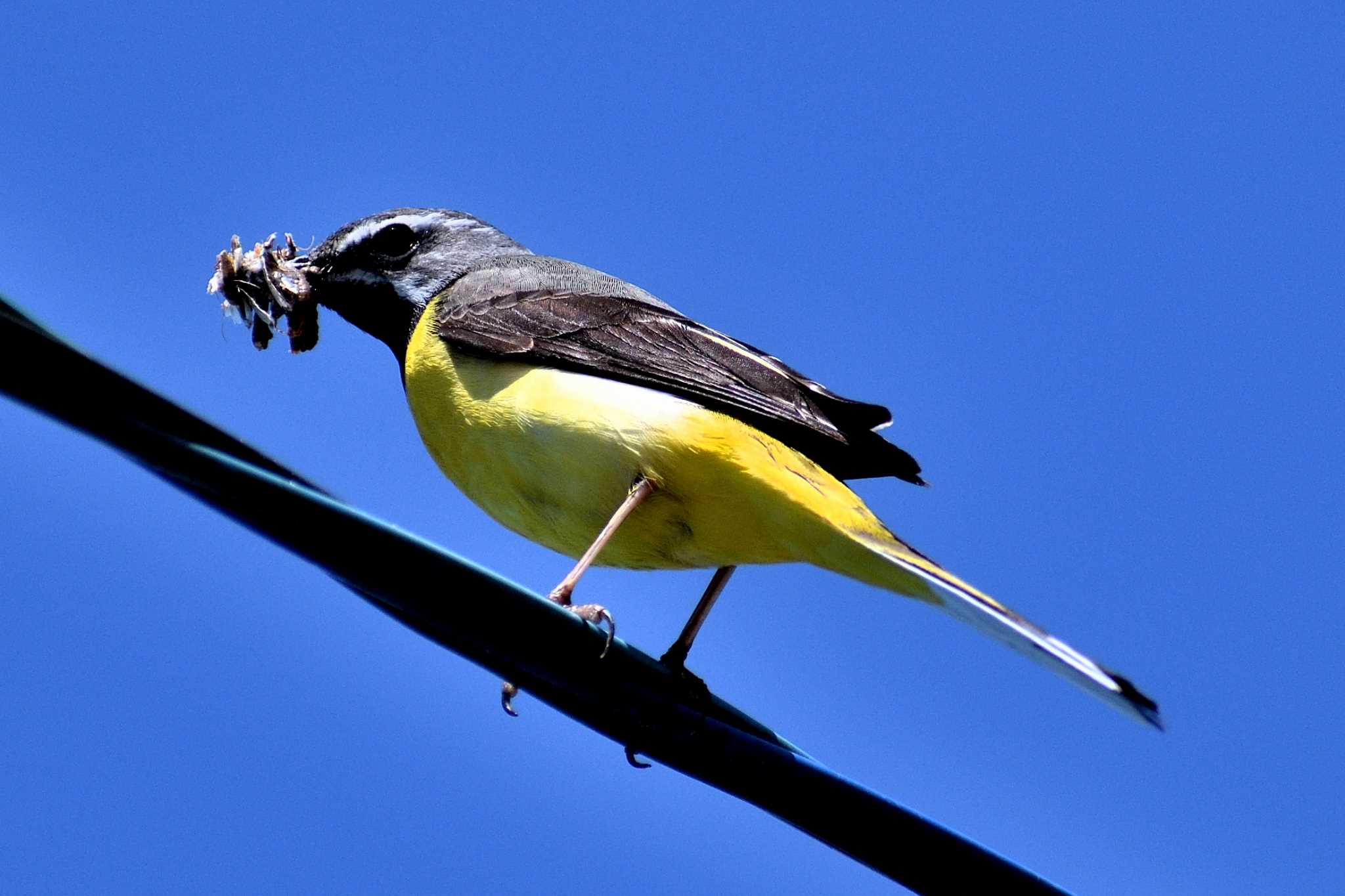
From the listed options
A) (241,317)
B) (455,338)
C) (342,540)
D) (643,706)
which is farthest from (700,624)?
(342,540)

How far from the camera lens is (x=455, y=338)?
6961mm

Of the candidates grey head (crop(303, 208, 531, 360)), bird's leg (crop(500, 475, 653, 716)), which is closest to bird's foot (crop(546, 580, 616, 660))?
bird's leg (crop(500, 475, 653, 716))

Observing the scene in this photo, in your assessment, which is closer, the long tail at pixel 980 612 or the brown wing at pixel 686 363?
the long tail at pixel 980 612

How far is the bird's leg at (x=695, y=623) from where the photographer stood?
700 centimetres

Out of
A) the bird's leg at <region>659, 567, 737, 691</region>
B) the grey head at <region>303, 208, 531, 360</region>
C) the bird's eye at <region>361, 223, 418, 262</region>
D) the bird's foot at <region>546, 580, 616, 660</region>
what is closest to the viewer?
the bird's foot at <region>546, 580, 616, 660</region>

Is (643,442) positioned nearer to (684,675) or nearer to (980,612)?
(684,675)

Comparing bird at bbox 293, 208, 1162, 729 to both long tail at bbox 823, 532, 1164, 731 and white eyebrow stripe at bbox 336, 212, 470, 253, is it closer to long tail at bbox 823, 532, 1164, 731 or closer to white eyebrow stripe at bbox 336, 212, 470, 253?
long tail at bbox 823, 532, 1164, 731

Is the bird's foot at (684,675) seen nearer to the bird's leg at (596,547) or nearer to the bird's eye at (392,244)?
the bird's leg at (596,547)

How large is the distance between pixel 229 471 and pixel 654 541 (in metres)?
3.46

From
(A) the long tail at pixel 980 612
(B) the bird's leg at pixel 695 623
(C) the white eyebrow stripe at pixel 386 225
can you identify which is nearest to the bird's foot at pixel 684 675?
(B) the bird's leg at pixel 695 623

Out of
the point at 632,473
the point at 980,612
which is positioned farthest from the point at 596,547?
the point at 980,612

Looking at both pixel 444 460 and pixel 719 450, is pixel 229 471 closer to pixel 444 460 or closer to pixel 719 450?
pixel 719 450

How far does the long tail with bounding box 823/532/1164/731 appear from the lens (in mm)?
4508

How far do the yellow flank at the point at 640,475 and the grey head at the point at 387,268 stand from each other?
1.37 metres
